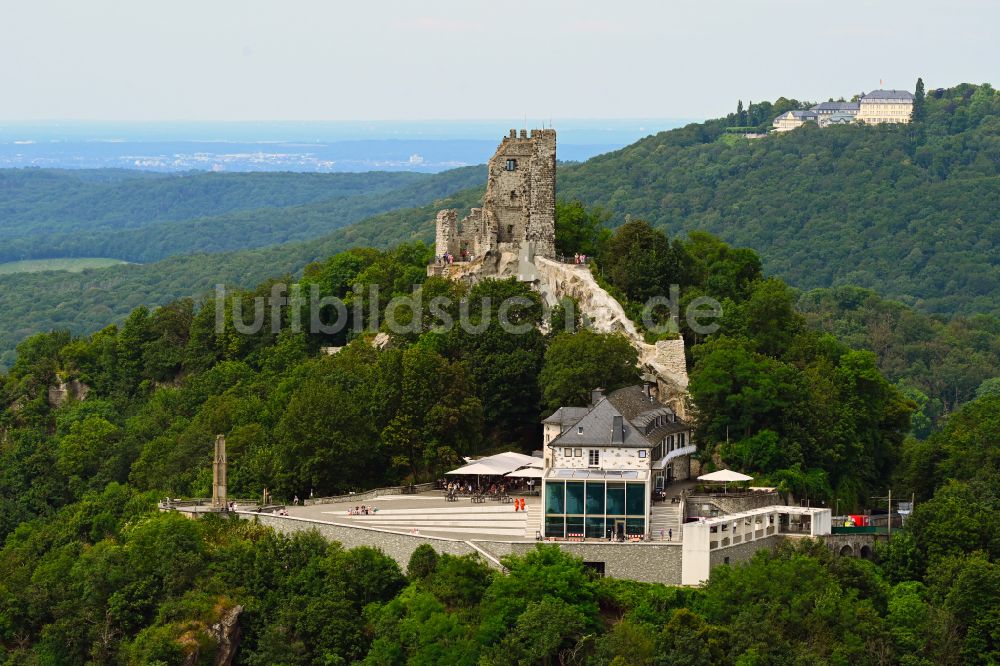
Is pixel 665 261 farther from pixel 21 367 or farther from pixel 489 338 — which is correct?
pixel 21 367

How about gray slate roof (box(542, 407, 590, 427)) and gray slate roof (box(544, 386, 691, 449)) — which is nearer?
gray slate roof (box(544, 386, 691, 449))

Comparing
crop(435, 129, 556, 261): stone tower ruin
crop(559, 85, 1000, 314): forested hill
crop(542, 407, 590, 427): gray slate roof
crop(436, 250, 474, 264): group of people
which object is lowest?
crop(559, 85, 1000, 314): forested hill

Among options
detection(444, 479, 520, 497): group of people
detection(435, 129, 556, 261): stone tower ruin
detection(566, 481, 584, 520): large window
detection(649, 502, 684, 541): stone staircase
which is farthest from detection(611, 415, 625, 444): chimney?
detection(435, 129, 556, 261): stone tower ruin

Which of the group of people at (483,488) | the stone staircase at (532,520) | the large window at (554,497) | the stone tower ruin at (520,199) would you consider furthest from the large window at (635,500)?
the stone tower ruin at (520,199)

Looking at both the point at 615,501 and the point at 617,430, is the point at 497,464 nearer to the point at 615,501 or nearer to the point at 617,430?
the point at 617,430

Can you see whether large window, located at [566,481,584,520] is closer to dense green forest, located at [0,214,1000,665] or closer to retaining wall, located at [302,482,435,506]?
dense green forest, located at [0,214,1000,665]

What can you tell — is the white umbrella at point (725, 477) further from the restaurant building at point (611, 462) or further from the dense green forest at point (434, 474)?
the dense green forest at point (434, 474)

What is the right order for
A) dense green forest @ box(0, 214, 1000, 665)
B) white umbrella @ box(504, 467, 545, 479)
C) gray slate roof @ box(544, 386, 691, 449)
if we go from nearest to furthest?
1. dense green forest @ box(0, 214, 1000, 665)
2. gray slate roof @ box(544, 386, 691, 449)
3. white umbrella @ box(504, 467, 545, 479)
